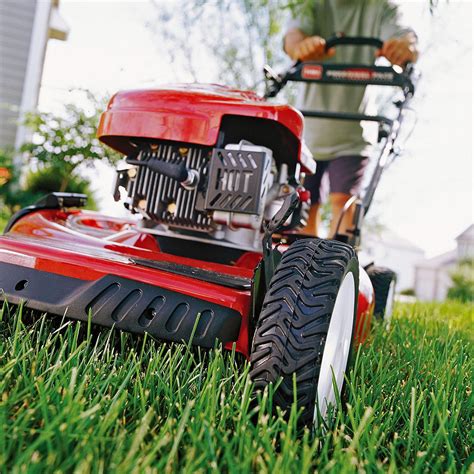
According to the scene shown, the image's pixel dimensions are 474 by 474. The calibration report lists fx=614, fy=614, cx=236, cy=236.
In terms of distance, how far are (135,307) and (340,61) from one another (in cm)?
223

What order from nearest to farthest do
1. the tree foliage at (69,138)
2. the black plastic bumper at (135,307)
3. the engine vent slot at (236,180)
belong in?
1. the black plastic bumper at (135,307)
2. the engine vent slot at (236,180)
3. the tree foliage at (69,138)

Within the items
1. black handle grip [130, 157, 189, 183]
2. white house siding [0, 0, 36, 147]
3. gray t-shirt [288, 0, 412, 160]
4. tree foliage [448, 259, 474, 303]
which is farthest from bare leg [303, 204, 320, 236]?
tree foliage [448, 259, 474, 303]

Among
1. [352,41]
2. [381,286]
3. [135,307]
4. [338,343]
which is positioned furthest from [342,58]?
[135,307]

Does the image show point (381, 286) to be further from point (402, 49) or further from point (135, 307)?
point (135, 307)

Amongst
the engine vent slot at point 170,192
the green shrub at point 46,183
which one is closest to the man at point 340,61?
the engine vent slot at point 170,192

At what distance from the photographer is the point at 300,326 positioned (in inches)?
47.2

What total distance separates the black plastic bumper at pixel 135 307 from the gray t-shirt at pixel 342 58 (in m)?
1.83

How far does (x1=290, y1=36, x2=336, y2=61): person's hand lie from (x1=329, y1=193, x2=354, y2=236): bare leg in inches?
A: 26.6

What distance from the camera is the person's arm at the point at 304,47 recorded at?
285 centimetres

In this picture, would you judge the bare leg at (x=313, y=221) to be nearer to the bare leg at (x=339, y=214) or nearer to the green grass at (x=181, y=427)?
the bare leg at (x=339, y=214)

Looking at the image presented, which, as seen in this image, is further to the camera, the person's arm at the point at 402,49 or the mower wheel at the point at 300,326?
the person's arm at the point at 402,49

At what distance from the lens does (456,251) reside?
105ft

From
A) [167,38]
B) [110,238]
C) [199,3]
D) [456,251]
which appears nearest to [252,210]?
[110,238]

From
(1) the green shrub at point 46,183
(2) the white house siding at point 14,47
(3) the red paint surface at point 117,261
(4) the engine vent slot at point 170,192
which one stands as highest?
(2) the white house siding at point 14,47
